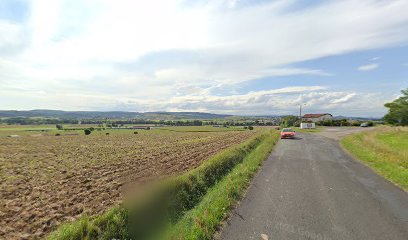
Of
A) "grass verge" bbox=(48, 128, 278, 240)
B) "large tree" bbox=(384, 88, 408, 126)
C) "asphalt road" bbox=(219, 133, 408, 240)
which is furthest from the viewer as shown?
"large tree" bbox=(384, 88, 408, 126)

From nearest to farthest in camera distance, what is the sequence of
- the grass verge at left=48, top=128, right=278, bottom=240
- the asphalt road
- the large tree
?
the grass verge at left=48, top=128, right=278, bottom=240
the asphalt road
the large tree

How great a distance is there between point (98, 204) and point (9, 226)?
261 cm

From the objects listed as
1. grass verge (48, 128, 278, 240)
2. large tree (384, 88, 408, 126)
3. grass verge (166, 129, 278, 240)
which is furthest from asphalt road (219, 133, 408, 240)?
large tree (384, 88, 408, 126)

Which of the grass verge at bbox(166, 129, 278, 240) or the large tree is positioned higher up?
the large tree

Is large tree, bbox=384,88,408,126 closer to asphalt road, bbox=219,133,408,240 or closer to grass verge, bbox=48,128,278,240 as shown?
asphalt road, bbox=219,133,408,240

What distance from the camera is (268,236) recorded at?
638 centimetres

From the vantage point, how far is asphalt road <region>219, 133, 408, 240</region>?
6.56 metres

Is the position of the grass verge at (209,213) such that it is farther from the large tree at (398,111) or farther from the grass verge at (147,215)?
the large tree at (398,111)

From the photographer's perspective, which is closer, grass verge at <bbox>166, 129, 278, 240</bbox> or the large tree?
grass verge at <bbox>166, 129, 278, 240</bbox>

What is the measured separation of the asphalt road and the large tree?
145ft

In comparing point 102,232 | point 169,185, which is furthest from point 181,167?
point 102,232

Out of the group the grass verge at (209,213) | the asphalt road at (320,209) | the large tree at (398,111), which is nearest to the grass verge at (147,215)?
the grass verge at (209,213)

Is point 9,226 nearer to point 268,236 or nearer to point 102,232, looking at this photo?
point 102,232

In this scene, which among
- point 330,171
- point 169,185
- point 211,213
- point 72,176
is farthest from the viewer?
point 72,176
